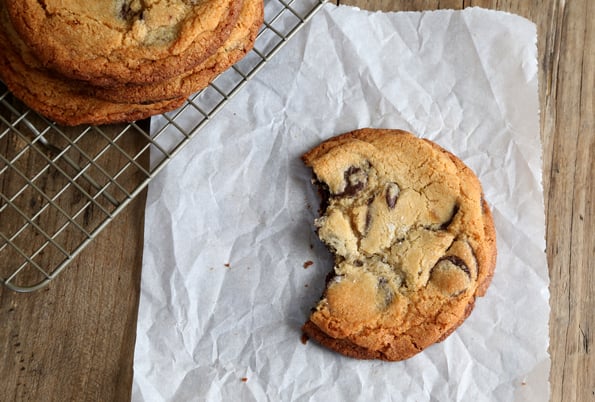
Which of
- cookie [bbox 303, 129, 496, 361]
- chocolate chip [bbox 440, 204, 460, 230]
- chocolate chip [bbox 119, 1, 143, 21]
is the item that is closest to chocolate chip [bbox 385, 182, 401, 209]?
cookie [bbox 303, 129, 496, 361]

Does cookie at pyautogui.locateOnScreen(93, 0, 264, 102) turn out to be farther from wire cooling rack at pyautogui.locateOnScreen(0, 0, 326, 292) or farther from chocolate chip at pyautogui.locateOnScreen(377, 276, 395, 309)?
chocolate chip at pyautogui.locateOnScreen(377, 276, 395, 309)

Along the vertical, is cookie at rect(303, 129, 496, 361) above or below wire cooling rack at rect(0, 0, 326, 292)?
below

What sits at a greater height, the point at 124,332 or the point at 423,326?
the point at 124,332

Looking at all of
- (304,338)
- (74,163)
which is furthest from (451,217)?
(74,163)

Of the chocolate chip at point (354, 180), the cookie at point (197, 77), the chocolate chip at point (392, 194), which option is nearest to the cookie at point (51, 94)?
the cookie at point (197, 77)

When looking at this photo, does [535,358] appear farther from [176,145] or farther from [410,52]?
[176,145]

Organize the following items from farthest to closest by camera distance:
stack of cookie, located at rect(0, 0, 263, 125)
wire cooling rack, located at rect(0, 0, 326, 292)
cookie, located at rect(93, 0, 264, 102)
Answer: wire cooling rack, located at rect(0, 0, 326, 292), cookie, located at rect(93, 0, 264, 102), stack of cookie, located at rect(0, 0, 263, 125)

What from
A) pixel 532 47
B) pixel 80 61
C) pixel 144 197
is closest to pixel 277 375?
pixel 144 197
